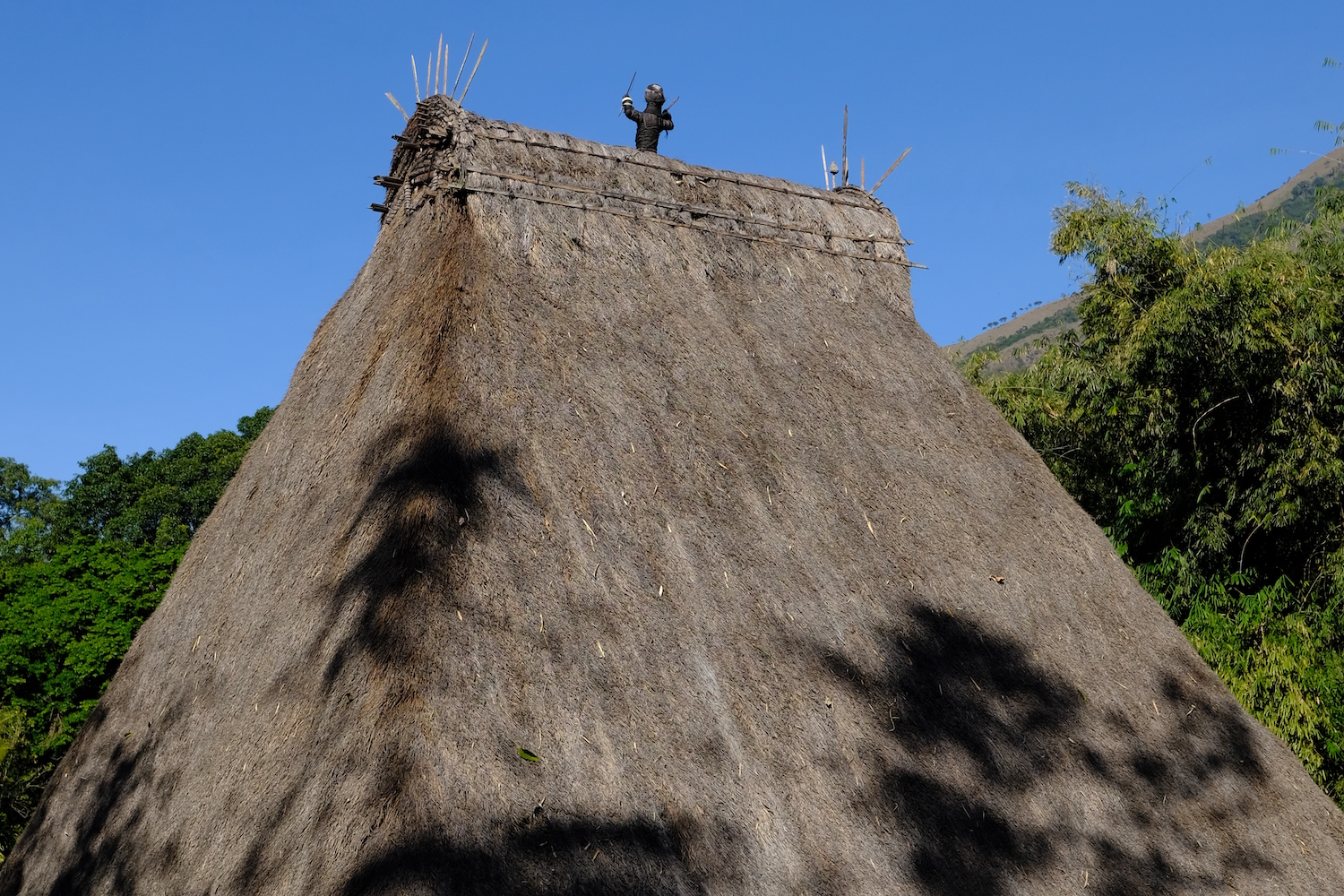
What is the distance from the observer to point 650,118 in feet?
32.9

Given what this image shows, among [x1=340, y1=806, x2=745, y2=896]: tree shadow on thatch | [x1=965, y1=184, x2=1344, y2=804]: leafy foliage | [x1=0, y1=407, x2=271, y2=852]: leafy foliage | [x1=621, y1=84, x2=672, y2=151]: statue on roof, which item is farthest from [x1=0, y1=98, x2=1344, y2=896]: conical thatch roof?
[x1=0, y1=407, x2=271, y2=852]: leafy foliage

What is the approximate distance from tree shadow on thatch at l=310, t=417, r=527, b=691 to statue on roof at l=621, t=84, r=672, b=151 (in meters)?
5.24

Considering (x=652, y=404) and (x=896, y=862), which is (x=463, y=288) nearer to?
(x=652, y=404)

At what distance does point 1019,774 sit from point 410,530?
3405 mm

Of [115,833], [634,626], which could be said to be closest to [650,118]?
[634,626]

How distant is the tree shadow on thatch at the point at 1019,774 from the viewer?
532 cm

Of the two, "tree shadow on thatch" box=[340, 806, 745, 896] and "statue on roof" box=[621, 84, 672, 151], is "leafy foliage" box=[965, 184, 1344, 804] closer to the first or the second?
"statue on roof" box=[621, 84, 672, 151]

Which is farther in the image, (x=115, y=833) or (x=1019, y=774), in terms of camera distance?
(x=115, y=833)

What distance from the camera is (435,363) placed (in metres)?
5.93

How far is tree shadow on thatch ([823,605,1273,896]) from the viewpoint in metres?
5.32

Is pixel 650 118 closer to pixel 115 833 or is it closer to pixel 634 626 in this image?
pixel 634 626

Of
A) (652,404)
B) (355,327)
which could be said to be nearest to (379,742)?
(652,404)

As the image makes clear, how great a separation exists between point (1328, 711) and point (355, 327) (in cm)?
1017

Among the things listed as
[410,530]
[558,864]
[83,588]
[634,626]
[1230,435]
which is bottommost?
[558,864]
